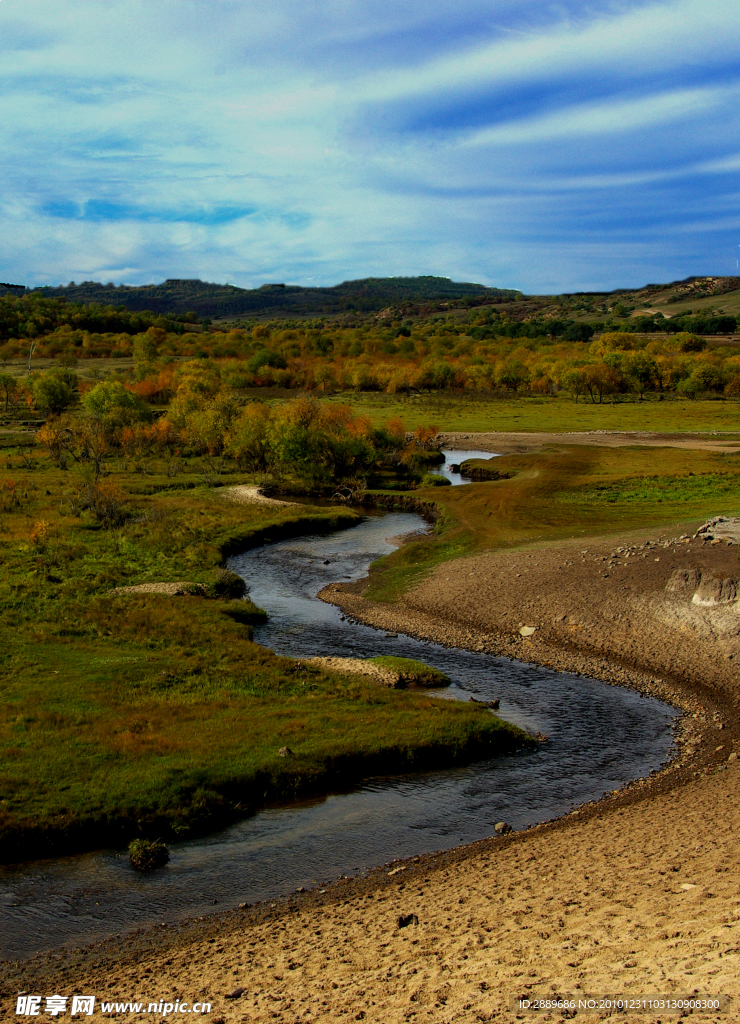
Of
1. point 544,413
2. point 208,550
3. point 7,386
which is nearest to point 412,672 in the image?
point 208,550

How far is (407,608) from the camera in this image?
38.5 meters

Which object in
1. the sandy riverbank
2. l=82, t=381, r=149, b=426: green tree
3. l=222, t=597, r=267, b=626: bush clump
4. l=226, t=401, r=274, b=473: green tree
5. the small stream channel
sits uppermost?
l=82, t=381, r=149, b=426: green tree

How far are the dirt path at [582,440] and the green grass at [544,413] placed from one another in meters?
4.16

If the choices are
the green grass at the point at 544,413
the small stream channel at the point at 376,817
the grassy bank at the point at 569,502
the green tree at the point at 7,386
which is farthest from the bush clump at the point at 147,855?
the green tree at the point at 7,386

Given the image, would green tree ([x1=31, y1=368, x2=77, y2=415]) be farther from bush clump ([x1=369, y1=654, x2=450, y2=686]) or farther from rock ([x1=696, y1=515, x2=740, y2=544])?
rock ([x1=696, y1=515, x2=740, y2=544])

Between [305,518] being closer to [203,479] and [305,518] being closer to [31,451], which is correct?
[203,479]

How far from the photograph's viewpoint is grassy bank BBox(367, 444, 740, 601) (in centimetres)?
4638

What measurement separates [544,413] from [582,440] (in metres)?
27.9

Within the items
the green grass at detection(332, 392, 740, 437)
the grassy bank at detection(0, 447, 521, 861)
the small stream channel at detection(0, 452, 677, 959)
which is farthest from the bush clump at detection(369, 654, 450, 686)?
the green grass at detection(332, 392, 740, 437)

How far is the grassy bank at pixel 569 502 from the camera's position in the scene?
1826 inches

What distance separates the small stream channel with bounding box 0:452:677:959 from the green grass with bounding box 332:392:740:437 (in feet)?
239

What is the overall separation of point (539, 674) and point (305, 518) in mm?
30227

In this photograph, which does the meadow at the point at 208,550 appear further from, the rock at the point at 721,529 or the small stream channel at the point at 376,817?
the rock at the point at 721,529

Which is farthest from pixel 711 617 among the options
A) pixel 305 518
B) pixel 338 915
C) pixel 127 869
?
pixel 305 518
